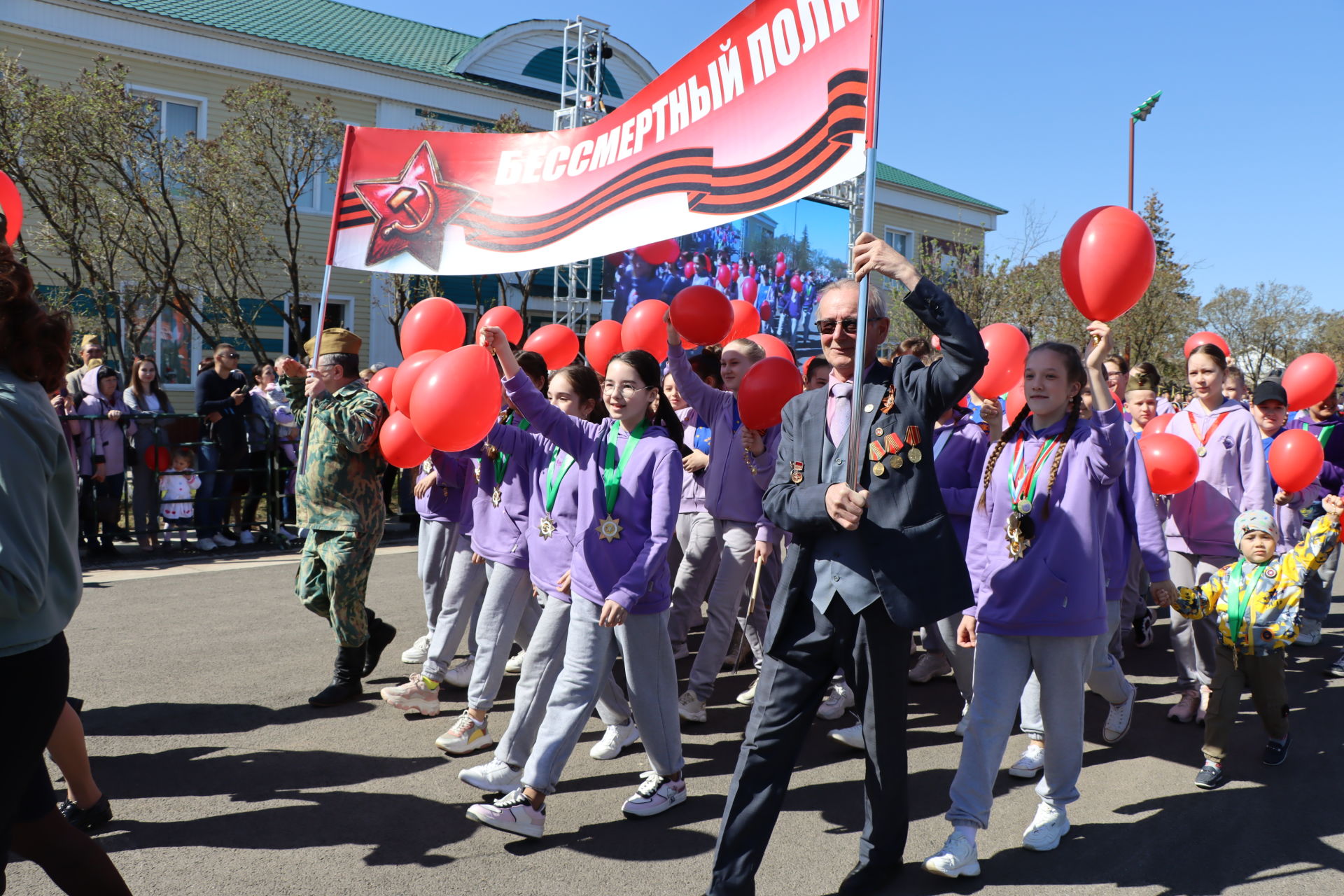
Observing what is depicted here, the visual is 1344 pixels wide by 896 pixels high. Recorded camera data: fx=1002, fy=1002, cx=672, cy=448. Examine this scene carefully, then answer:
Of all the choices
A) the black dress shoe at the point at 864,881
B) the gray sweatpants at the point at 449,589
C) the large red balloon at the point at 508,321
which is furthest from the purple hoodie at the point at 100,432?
the black dress shoe at the point at 864,881

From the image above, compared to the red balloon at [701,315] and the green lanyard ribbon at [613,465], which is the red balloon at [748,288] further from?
the green lanyard ribbon at [613,465]

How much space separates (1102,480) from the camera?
153 inches

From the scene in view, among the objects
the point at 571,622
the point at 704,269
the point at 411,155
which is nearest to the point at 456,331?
the point at 411,155

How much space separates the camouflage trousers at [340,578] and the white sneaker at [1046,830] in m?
3.43

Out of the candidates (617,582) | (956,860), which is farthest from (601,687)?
(956,860)

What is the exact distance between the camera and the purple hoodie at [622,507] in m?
4.00

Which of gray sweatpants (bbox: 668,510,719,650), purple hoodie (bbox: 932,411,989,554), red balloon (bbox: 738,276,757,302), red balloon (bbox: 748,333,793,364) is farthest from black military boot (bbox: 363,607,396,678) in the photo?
red balloon (bbox: 738,276,757,302)

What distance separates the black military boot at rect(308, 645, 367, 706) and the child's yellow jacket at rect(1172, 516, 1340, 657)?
422 cm

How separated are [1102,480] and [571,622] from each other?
7.12 feet

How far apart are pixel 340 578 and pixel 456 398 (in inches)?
62.8

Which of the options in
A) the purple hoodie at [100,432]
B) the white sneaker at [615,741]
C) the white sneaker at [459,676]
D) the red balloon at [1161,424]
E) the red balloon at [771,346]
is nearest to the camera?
the white sneaker at [615,741]

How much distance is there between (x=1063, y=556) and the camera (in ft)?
12.6

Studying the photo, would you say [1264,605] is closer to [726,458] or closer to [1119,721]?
[1119,721]

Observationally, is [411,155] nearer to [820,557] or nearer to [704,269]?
[820,557]
